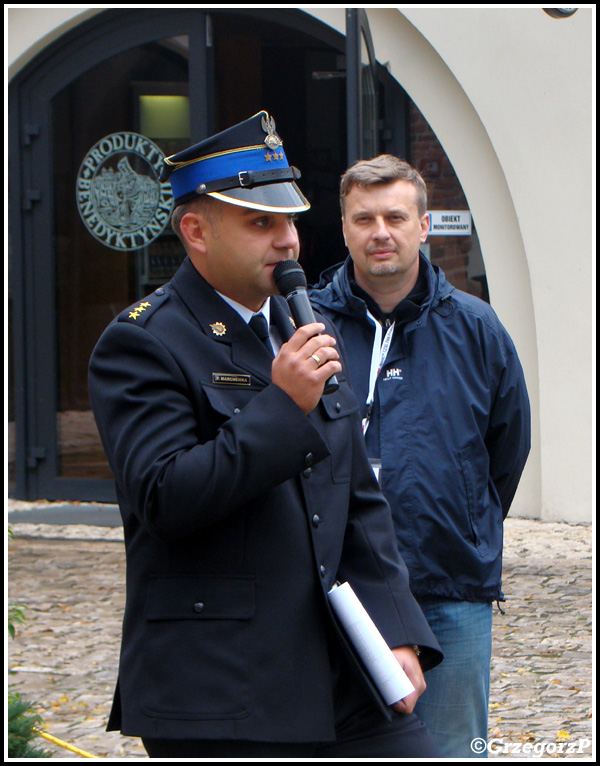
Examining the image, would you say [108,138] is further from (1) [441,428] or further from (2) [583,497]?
(1) [441,428]

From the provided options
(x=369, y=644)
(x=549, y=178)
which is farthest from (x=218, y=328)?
(x=549, y=178)

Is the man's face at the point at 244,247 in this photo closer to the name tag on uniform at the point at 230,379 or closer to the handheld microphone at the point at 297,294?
the handheld microphone at the point at 297,294

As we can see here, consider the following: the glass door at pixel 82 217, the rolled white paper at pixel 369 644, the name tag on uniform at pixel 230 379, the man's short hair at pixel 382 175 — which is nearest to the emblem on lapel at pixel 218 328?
the name tag on uniform at pixel 230 379

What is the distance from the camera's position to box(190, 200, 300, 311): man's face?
223 centimetres

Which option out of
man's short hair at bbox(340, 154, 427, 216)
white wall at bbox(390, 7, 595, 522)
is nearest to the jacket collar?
man's short hair at bbox(340, 154, 427, 216)

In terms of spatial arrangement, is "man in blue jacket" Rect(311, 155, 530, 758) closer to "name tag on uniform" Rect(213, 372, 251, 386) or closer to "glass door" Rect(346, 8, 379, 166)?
"name tag on uniform" Rect(213, 372, 251, 386)

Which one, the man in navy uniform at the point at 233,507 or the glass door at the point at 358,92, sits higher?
the glass door at the point at 358,92

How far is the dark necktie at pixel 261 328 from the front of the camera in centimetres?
232

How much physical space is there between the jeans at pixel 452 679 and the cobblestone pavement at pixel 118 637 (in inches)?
48.1

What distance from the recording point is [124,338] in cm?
215

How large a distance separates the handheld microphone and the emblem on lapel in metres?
0.15

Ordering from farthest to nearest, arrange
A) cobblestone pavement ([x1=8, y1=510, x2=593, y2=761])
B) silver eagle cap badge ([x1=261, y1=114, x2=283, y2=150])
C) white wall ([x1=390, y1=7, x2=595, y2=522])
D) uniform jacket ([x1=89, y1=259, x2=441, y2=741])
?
1. white wall ([x1=390, y1=7, x2=595, y2=522])
2. cobblestone pavement ([x1=8, y1=510, x2=593, y2=761])
3. silver eagle cap badge ([x1=261, y1=114, x2=283, y2=150])
4. uniform jacket ([x1=89, y1=259, x2=441, y2=741])

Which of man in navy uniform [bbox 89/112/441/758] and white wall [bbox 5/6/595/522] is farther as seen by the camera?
white wall [bbox 5/6/595/522]

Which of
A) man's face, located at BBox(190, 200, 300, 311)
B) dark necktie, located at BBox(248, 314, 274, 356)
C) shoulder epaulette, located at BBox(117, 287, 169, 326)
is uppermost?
man's face, located at BBox(190, 200, 300, 311)
